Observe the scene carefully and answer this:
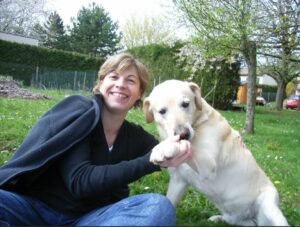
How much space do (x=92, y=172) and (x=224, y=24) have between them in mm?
8861

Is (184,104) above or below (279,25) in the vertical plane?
below

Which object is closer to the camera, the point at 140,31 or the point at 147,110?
the point at 147,110

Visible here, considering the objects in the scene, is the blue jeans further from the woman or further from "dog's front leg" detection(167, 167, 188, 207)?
"dog's front leg" detection(167, 167, 188, 207)

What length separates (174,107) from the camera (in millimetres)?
3070

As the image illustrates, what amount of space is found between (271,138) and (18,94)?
948 centimetres

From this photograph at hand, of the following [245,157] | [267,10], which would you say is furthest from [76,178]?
→ [267,10]

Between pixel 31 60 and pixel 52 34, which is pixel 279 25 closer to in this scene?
pixel 31 60

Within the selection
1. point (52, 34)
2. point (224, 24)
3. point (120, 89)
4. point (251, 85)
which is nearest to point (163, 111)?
point (120, 89)

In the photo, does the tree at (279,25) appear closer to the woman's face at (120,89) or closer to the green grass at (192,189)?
the green grass at (192,189)

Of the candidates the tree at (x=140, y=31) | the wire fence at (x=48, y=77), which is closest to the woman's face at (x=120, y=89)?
the wire fence at (x=48, y=77)

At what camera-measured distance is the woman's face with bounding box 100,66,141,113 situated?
10.9 feet

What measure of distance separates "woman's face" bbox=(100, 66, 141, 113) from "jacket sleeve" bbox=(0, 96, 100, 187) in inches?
7.2

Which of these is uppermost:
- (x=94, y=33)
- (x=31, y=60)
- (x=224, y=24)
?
(x=94, y=33)

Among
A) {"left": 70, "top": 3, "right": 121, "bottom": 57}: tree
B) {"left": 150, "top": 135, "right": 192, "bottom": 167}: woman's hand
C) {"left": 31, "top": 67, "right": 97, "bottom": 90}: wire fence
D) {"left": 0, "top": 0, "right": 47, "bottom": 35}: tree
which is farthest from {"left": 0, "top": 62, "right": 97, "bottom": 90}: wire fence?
{"left": 150, "top": 135, "right": 192, "bottom": 167}: woman's hand
